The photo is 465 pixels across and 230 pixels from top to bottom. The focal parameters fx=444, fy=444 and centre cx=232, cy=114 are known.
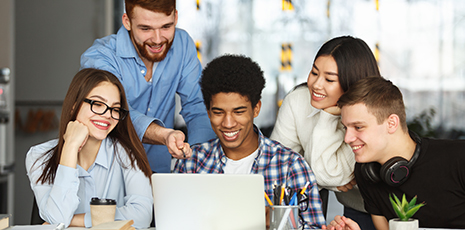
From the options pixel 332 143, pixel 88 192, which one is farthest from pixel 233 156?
pixel 88 192

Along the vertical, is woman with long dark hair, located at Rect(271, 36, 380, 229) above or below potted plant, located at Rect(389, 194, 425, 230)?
above

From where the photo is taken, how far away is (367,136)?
5.42 ft

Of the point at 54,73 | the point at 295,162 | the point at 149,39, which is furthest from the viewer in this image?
the point at 54,73

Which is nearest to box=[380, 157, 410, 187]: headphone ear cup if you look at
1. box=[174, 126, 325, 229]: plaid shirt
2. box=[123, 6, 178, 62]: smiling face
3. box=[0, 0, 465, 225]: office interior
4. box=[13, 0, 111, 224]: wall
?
box=[174, 126, 325, 229]: plaid shirt

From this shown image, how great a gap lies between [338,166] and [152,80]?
3.39 ft

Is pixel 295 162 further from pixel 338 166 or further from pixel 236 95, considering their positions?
pixel 236 95

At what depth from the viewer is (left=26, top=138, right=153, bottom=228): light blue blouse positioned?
1.53 meters

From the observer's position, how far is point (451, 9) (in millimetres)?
4988

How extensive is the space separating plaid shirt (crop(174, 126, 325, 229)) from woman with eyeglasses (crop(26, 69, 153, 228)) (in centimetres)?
28

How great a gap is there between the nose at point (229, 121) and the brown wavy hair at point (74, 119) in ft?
1.18

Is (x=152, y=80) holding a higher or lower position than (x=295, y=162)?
higher

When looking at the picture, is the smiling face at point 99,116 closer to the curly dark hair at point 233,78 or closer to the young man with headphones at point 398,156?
the curly dark hair at point 233,78

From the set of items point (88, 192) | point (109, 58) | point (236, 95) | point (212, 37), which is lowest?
point (88, 192)

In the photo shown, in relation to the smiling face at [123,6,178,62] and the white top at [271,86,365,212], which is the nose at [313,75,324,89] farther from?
the smiling face at [123,6,178,62]
